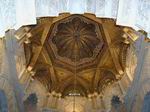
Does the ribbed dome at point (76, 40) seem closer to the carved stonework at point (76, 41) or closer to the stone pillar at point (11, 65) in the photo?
the carved stonework at point (76, 41)

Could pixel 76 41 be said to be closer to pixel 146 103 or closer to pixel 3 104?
pixel 146 103

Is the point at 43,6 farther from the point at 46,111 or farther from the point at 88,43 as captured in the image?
the point at 88,43

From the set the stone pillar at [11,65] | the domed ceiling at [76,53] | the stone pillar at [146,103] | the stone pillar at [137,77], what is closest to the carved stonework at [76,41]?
the domed ceiling at [76,53]

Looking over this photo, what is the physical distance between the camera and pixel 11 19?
4.74 meters

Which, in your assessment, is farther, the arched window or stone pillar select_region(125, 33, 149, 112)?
stone pillar select_region(125, 33, 149, 112)

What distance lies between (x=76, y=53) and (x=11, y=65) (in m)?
7.70

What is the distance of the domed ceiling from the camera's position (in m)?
16.2

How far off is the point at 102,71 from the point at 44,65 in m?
3.23

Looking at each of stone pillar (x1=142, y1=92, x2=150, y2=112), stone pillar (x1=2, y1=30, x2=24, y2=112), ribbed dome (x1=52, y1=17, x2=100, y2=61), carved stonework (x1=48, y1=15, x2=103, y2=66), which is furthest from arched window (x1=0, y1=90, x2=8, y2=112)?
ribbed dome (x1=52, y1=17, x2=100, y2=61)

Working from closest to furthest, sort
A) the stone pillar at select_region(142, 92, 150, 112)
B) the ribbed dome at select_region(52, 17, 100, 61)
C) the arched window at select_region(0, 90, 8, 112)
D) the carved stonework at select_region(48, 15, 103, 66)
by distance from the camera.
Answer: the arched window at select_region(0, 90, 8, 112), the stone pillar at select_region(142, 92, 150, 112), the carved stonework at select_region(48, 15, 103, 66), the ribbed dome at select_region(52, 17, 100, 61)

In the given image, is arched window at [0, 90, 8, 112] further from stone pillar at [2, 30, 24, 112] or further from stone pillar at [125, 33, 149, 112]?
stone pillar at [125, 33, 149, 112]

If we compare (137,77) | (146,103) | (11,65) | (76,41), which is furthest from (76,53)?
(146,103)

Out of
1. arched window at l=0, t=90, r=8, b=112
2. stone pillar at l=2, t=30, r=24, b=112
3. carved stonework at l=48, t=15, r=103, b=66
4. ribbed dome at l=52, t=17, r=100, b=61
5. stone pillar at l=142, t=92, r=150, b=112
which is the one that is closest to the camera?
arched window at l=0, t=90, r=8, b=112

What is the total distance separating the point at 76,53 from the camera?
18.5 meters
